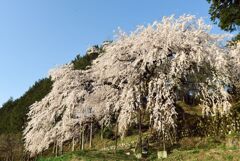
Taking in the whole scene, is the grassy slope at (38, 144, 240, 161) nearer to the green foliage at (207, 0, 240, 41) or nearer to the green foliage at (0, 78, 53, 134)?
the green foliage at (207, 0, 240, 41)

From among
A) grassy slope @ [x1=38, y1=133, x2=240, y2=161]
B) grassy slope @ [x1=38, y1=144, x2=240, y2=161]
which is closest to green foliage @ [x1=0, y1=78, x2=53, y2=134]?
grassy slope @ [x1=38, y1=133, x2=240, y2=161]

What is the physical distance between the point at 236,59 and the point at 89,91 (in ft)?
36.5

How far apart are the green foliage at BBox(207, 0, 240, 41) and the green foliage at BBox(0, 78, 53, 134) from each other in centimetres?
4624

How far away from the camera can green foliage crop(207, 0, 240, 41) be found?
1814 cm

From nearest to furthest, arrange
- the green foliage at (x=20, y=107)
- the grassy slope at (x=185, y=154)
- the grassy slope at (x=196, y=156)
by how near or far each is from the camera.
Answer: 1. the grassy slope at (x=196, y=156)
2. the grassy slope at (x=185, y=154)
3. the green foliage at (x=20, y=107)

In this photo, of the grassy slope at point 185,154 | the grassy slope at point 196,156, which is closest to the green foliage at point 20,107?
the grassy slope at point 185,154

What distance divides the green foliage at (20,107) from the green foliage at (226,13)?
152 feet

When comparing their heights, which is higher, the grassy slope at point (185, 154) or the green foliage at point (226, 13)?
the green foliage at point (226, 13)

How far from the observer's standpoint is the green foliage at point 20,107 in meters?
64.6

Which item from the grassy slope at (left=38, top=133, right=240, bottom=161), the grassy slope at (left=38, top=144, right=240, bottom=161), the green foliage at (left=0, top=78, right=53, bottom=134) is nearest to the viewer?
the grassy slope at (left=38, top=144, right=240, bottom=161)

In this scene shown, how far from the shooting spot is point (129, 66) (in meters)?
22.3

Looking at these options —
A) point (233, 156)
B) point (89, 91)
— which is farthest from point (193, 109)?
point (233, 156)

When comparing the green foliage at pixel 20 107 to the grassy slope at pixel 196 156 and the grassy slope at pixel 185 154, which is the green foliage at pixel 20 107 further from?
the grassy slope at pixel 196 156

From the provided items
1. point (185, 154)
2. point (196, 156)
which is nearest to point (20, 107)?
point (185, 154)
